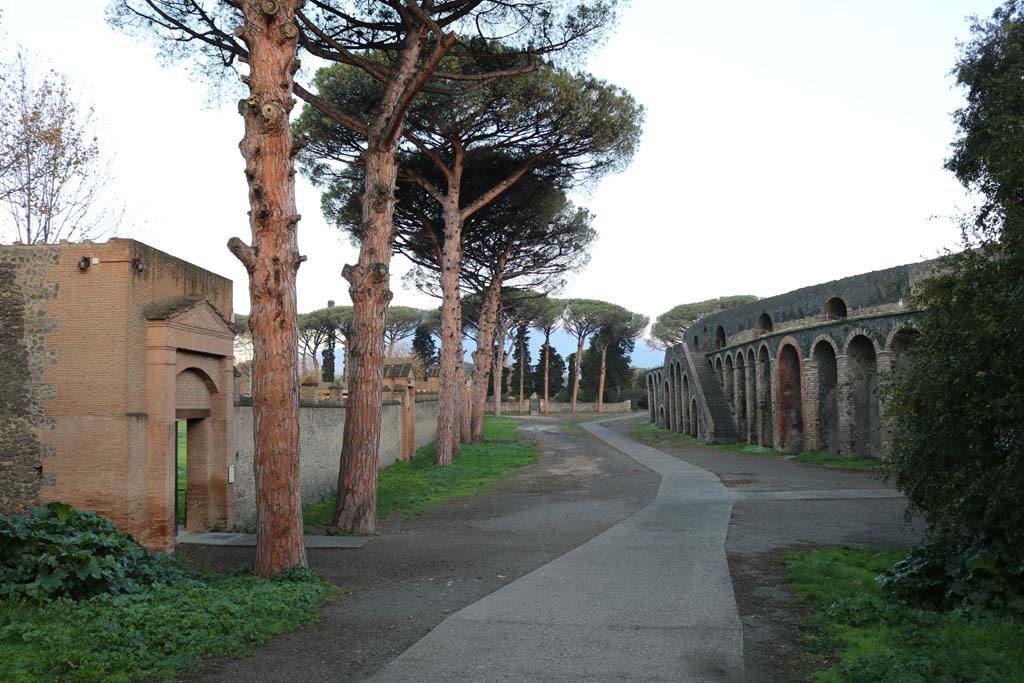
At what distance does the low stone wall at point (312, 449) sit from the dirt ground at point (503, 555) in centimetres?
200

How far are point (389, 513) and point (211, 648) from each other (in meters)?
7.94

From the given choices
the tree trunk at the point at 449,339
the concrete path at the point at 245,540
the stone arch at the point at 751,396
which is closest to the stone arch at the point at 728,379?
the stone arch at the point at 751,396

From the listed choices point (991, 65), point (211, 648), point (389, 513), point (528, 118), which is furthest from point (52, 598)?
point (991, 65)

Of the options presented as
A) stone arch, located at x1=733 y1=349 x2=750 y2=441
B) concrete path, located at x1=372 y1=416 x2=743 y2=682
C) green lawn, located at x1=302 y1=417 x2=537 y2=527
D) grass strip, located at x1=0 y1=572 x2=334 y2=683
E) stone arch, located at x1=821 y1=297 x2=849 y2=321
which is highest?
stone arch, located at x1=821 y1=297 x2=849 y2=321

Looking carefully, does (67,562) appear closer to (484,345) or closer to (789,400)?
(789,400)

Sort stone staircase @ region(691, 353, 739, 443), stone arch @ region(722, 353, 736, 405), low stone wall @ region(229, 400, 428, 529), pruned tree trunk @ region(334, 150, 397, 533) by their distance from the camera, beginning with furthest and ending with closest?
stone arch @ region(722, 353, 736, 405)
stone staircase @ region(691, 353, 739, 443)
low stone wall @ region(229, 400, 428, 529)
pruned tree trunk @ region(334, 150, 397, 533)

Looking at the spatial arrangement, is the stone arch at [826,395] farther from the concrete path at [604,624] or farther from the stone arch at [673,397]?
the stone arch at [673,397]

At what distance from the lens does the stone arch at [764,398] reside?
2769 cm

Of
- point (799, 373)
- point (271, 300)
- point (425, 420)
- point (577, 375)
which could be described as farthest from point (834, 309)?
point (577, 375)

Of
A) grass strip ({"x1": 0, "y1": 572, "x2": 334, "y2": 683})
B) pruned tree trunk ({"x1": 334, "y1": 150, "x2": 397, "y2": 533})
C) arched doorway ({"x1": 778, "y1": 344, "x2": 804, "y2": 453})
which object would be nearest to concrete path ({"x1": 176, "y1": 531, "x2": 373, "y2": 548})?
pruned tree trunk ({"x1": 334, "y1": 150, "x2": 397, "y2": 533})

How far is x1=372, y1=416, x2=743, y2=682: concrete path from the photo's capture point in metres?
5.13

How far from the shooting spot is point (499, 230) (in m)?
27.8

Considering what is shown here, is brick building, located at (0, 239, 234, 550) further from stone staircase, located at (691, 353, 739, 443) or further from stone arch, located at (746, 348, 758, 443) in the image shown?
stone staircase, located at (691, 353, 739, 443)

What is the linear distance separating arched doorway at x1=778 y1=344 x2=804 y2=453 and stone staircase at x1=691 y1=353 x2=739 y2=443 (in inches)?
191
